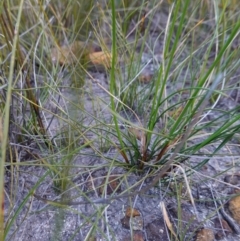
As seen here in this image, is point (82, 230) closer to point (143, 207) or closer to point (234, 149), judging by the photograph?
point (143, 207)

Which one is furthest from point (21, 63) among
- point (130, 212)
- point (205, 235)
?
point (205, 235)

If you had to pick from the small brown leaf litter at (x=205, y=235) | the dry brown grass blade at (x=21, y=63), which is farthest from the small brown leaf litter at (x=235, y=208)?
the dry brown grass blade at (x=21, y=63)

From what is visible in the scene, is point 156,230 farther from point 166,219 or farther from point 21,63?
point 21,63

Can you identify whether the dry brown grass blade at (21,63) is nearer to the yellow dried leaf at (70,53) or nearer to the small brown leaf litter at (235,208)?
the yellow dried leaf at (70,53)

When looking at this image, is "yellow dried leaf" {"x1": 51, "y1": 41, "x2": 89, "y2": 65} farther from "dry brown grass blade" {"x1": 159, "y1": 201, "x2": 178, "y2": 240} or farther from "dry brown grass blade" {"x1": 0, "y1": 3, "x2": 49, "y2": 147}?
"dry brown grass blade" {"x1": 159, "y1": 201, "x2": 178, "y2": 240}

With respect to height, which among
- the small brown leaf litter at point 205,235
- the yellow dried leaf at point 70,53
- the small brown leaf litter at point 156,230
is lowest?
the small brown leaf litter at point 156,230

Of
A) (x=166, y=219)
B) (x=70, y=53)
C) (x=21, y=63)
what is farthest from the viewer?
(x=70, y=53)
